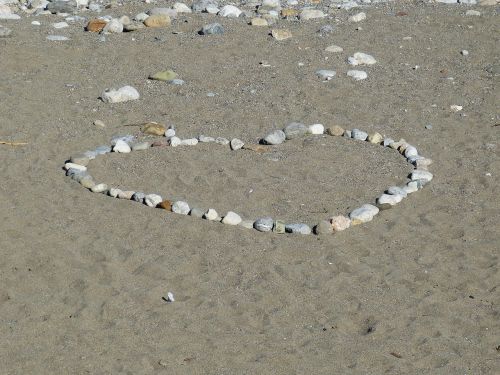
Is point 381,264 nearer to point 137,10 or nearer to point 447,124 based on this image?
point 447,124

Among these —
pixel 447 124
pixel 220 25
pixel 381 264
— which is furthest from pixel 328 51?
pixel 381 264

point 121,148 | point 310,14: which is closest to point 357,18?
point 310,14

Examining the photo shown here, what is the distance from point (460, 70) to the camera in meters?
9.87

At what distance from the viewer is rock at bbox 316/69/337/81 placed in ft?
31.4

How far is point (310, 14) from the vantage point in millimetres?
11398

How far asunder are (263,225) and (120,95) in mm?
2969

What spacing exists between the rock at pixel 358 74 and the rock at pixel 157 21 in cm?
260

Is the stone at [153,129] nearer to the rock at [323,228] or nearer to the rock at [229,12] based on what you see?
the rock at [323,228]

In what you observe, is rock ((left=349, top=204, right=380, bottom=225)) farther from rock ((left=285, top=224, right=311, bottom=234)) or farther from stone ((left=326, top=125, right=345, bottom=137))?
stone ((left=326, top=125, right=345, bottom=137))

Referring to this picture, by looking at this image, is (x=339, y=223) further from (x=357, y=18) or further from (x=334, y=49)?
(x=357, y=18)

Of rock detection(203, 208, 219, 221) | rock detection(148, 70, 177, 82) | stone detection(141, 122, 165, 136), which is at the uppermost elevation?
rock detection(203, 208, 219, 221)

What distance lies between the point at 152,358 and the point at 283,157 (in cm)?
316

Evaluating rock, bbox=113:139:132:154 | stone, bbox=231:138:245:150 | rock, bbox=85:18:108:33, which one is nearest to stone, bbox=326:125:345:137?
stone, bbox=231:138:245:150

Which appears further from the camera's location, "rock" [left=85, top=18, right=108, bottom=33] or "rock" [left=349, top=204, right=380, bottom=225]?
"rock" [left=85, top=18, right=108, bottom=33]
